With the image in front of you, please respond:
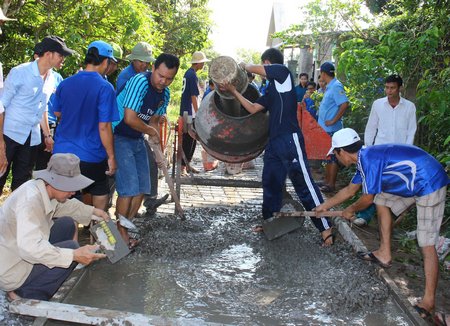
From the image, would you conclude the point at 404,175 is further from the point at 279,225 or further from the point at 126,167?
the point at 126,167

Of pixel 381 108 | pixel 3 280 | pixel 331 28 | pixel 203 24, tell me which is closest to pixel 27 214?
pixel 3 280

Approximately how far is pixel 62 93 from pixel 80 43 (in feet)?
9.72

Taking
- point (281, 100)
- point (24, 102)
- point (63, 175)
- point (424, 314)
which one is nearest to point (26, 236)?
point (63, 175)

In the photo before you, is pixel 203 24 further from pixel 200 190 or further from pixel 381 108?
pixel 381 108

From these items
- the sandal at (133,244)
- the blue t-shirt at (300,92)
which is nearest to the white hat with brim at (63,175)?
the sandal at (133,244)

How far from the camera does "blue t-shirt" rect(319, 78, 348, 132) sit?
7.05 meters

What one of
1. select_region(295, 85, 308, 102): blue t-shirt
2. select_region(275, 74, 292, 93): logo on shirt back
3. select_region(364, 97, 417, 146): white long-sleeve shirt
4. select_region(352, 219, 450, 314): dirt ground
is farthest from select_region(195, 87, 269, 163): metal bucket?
select_region(295, 85, 308, 102): blue t-shirt

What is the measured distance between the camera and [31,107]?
14.9 ft

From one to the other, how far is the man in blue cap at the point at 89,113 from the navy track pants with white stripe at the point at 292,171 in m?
1.69

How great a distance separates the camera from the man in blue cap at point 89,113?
408cm

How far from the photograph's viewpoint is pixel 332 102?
23.5ft

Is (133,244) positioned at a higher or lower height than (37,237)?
lower

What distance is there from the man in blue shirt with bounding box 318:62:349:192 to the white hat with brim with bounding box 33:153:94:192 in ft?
15.6

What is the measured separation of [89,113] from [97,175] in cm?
57
